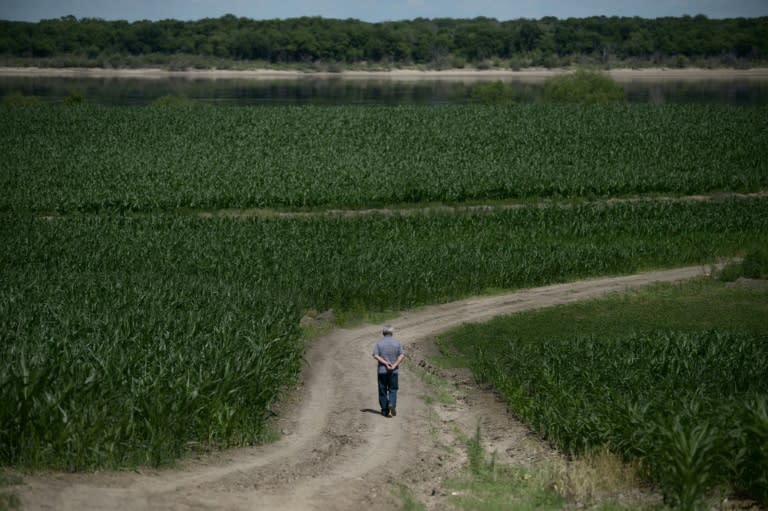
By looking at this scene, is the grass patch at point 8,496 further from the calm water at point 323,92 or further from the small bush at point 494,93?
the calm water at point 323,92

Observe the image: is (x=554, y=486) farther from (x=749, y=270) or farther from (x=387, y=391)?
(x=749, y=270)

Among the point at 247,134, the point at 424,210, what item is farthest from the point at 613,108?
the point at 424,210

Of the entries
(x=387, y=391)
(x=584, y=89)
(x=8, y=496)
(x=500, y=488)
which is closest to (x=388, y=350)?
(x=387, y=391)

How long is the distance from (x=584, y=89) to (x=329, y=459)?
3706 inches

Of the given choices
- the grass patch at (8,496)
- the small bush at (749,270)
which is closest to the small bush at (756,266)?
the small bush at (749,270)

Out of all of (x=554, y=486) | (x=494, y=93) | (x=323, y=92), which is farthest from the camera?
(x=323, y=92)

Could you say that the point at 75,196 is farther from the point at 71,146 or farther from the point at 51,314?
the point at 51,314

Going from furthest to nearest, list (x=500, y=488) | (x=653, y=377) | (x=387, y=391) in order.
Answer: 1. (x=653, y=377)
2. (x=387, y=391)
3. (x=500, y=488)

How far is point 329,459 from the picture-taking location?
58.3 feet

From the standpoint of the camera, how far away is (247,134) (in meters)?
74.9

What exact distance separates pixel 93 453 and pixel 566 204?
40270 mm

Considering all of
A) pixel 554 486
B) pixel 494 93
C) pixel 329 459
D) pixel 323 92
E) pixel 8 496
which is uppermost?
pixel 494 93

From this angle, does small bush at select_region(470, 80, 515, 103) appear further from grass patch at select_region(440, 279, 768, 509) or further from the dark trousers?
the dark trousers

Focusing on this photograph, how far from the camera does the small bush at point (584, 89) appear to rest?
345 ft
